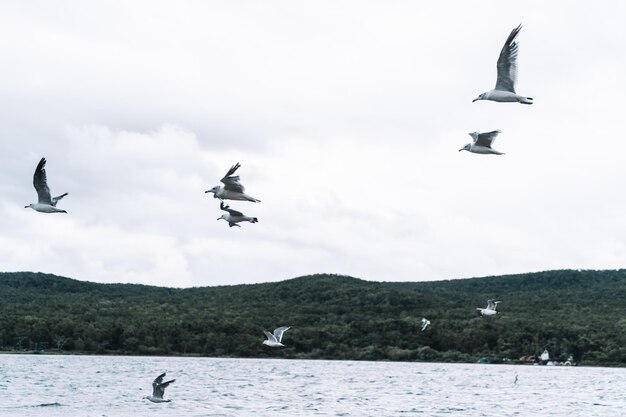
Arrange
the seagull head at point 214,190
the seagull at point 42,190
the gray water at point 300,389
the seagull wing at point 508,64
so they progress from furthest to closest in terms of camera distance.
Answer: the gray water at point 300,389, the seagull at point 42,190, the seagull head at point 214,190, the seagull wing at point 508,64

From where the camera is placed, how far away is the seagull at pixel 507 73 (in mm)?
30156

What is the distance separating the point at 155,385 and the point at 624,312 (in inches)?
3721

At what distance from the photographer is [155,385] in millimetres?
47844

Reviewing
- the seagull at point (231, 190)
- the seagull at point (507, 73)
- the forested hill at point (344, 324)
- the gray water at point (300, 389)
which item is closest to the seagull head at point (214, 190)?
the seagull at point (231, 190)

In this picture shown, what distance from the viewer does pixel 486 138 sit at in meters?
33.0

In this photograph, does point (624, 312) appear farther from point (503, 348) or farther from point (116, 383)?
point (116, 383)

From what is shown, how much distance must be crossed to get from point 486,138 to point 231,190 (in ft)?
24.8

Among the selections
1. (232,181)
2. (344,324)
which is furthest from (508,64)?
(344,324)

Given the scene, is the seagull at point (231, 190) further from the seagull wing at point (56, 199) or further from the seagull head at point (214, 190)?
the seagull wing at point (56, 199)

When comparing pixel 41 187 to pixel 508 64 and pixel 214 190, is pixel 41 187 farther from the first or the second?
pixel 508 64

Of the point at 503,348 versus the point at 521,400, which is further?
the point at 503,348

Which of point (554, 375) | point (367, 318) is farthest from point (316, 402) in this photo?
point (367, 318)

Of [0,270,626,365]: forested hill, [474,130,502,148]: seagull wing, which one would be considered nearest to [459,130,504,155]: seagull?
[474,130,502,148]: seagull wing

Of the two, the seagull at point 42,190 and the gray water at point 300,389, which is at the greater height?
the seagull at point 42,190
